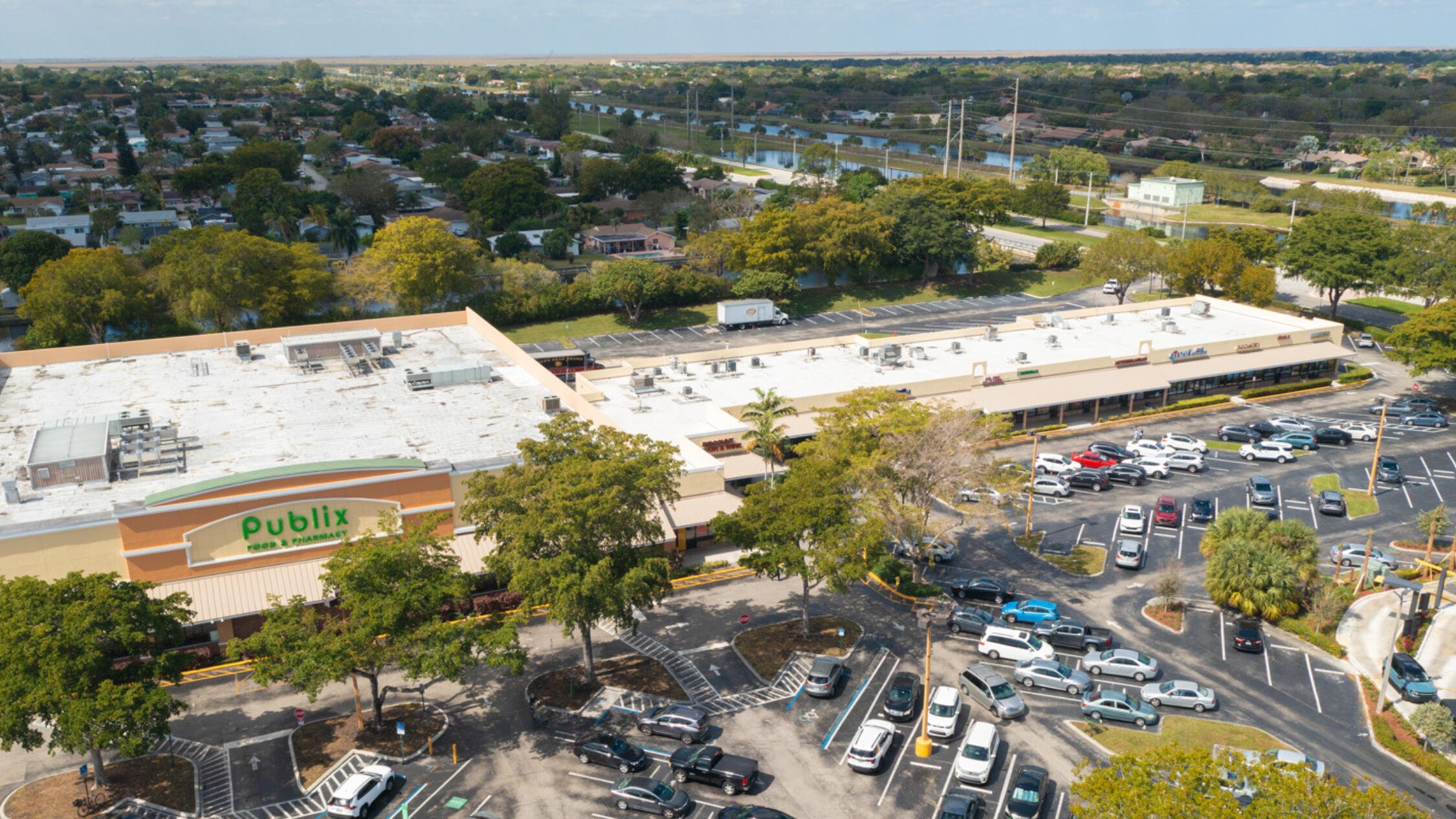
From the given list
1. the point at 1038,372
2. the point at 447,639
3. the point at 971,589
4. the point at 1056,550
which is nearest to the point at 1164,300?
the point at 1038,372

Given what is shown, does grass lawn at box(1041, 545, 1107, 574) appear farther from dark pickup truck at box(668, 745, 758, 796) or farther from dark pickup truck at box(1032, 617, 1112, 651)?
dark pickup truck at box(668, 745, 758, 796)

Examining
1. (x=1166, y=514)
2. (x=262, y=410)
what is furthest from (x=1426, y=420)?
(x=262, y=410)

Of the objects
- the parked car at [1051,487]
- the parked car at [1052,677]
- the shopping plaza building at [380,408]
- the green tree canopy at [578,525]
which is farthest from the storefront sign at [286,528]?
the parked car at [1051,487]

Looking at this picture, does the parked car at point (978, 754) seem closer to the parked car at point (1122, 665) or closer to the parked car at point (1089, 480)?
the parked car at point (1122, 665)

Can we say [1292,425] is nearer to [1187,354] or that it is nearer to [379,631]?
[1187,354]

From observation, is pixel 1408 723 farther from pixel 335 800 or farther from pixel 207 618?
pixel 207 618

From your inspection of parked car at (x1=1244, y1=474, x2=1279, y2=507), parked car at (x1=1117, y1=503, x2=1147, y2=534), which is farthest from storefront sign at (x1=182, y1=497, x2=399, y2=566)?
parked car at (x1=1244, y1=474, x2=1279, y2=507)
